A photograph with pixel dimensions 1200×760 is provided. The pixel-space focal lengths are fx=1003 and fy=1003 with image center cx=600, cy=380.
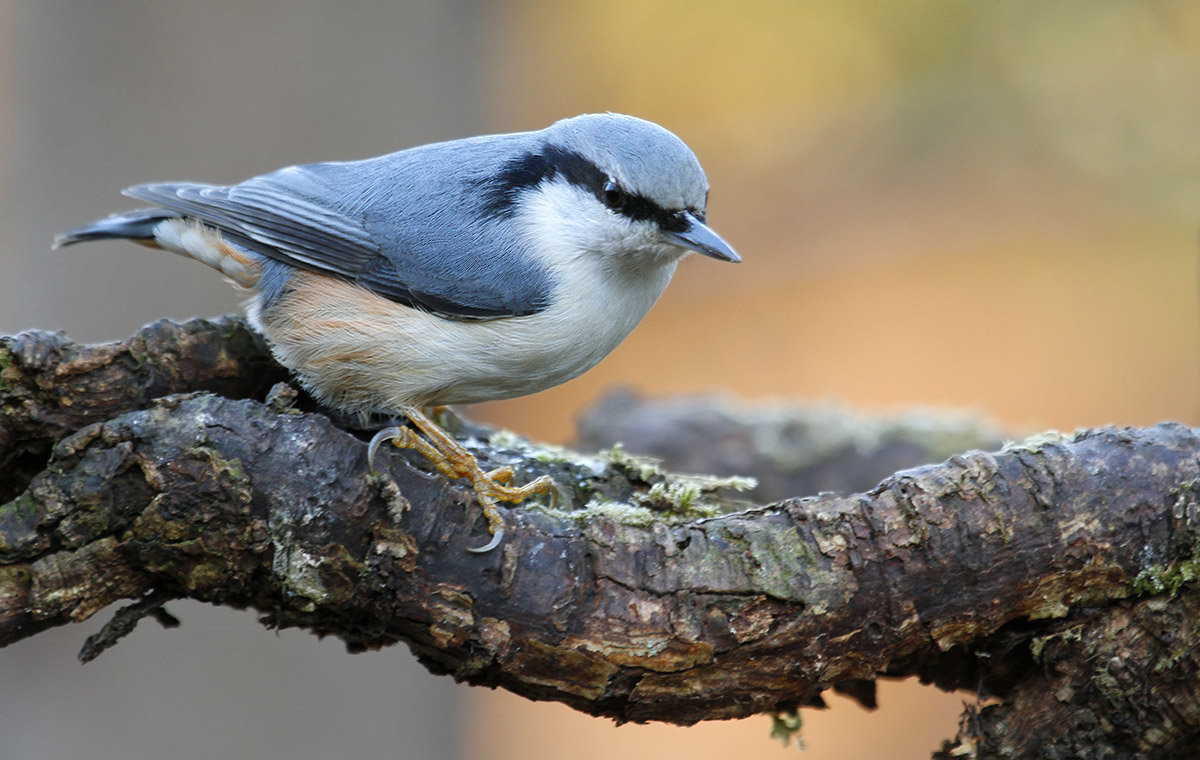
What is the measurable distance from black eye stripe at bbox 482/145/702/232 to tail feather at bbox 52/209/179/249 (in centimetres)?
89

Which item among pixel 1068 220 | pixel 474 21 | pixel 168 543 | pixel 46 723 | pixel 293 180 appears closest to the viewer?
pixel 168 543

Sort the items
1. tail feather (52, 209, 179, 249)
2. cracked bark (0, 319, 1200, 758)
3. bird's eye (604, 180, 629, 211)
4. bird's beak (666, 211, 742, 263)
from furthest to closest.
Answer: tail feather (52, 209, 179, 249), bird's eye (604, 180, 629, 211), bird's beak (666, 211, 742, 263), cracked bark (0, 319, 1200, 758)

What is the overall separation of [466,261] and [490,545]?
2.56 ft

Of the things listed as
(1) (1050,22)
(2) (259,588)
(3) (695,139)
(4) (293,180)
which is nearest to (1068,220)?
(1) (1050,22)

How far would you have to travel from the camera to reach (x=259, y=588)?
177 cm

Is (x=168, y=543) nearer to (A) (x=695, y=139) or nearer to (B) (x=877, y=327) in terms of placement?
(A) (x=695, y=139)

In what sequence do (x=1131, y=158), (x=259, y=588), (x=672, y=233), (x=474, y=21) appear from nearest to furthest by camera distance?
(x=259, y=588) < (x=672, y=233) < (x=474, y=21) < (x=1131, y=158)

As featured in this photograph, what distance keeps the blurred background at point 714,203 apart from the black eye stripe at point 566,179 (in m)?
1.75

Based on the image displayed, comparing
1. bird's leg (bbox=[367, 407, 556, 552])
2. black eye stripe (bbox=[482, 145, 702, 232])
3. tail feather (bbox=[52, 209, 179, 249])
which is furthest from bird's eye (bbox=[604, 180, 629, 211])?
tail feather (bbox=[52, 209, 179, 249])

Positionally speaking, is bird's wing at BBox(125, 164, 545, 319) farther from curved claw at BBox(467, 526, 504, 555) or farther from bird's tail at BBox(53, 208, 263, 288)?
curved claw at BBox(467, 526, 504, 555)

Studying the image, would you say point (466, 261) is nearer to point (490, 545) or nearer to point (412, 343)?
point (412, 343)

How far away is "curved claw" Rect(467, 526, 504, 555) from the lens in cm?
175

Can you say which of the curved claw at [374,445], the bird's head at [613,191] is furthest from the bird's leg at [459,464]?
the bird's head at [613,191]

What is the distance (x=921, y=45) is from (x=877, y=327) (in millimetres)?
1718
